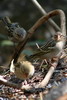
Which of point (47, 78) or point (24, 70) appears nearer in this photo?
point (47, 78)

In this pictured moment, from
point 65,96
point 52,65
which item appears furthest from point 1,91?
point 65,96

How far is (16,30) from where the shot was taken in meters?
7.98

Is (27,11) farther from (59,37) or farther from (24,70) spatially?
(24,70)

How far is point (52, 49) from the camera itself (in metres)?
5.80

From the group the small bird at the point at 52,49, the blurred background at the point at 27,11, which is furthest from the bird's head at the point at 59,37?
the blurred background at the point at 27,11

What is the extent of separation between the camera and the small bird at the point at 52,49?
551 centimetres

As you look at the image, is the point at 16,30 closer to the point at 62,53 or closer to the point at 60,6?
the point at 62,53

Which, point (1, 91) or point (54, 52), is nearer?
point (1, 91)

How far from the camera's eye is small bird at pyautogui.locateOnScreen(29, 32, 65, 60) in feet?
18.1

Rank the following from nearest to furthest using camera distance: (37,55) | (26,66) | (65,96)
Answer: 1. (65,96)
2. (26,66)
3. (37,55)

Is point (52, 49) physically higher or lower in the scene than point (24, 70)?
higher

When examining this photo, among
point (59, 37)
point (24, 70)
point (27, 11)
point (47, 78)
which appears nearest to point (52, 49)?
point (59, 37)

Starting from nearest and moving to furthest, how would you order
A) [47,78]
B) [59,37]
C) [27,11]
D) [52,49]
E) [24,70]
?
[47,78] < [24,70] < [59,37] < [52,49] < [27,11]

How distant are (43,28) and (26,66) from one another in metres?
7.37
